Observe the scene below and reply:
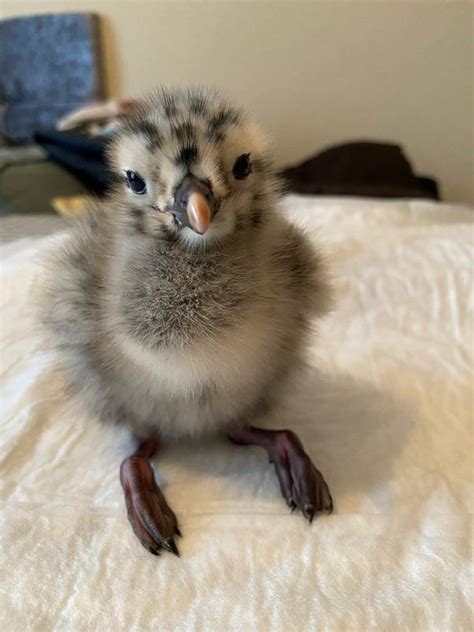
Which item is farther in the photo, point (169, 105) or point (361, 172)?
point (361, 172)

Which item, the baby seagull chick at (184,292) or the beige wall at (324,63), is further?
the beige wall at (324,63)

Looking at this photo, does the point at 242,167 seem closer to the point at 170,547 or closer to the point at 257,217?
the point at 257,217

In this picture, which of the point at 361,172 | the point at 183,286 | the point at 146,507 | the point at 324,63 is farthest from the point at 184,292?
the point at 324,63

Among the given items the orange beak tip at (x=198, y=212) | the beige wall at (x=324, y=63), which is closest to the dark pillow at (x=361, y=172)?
the beige wall at (x=324, y=63)

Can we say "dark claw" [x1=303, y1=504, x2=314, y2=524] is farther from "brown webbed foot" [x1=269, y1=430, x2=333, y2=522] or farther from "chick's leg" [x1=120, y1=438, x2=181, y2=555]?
"chick's leg" [x1=120, y1=438, x2=181, y2=555]

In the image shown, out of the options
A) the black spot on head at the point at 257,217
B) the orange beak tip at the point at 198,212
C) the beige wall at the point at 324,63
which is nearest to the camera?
the orange beak tip at the point at 198,212

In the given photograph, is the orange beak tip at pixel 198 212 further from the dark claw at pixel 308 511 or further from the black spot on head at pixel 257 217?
the dark claw at pixel 308 511

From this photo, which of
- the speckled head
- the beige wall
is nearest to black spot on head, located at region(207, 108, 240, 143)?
the speckled head
